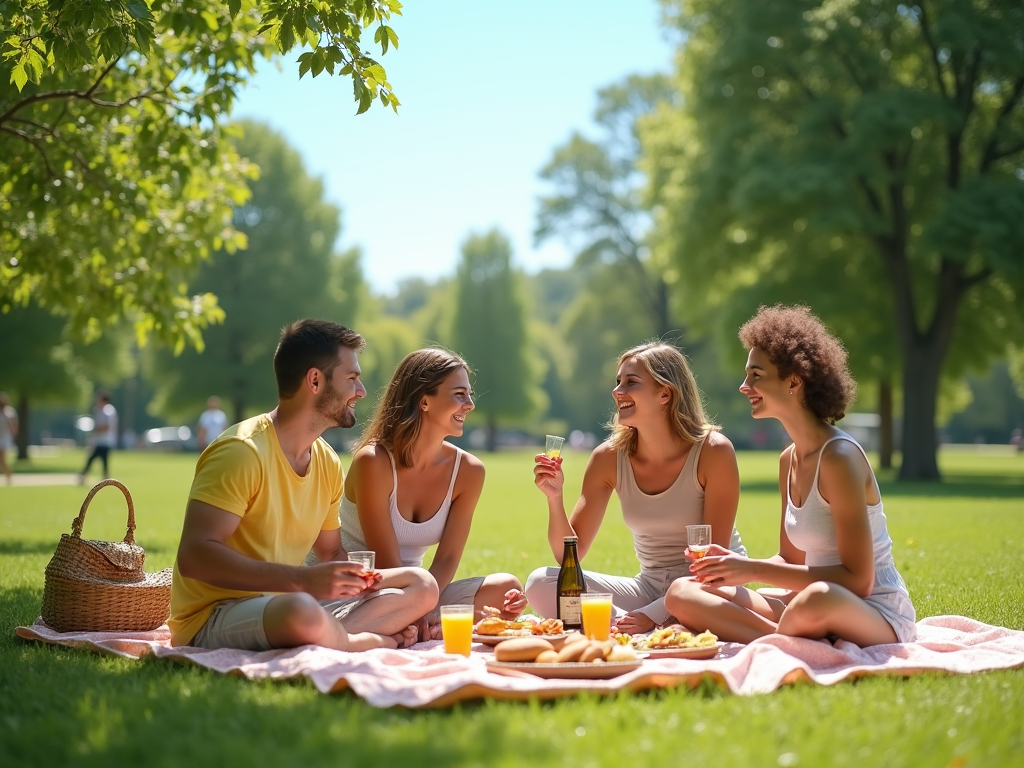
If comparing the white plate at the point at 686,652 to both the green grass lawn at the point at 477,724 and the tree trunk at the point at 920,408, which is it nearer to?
the green grass lawn at the point at 477,724

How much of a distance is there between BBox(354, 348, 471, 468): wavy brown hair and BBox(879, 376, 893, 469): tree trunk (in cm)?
2627

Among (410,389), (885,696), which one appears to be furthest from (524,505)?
(885,696)

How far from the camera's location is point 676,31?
29328 mm

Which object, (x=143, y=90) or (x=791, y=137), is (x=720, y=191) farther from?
(x=143, y=90)

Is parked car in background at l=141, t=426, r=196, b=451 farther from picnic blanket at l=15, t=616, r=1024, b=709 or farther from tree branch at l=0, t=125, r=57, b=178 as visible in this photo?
picnic blanket at l=15, t=616, r=1024, b=709

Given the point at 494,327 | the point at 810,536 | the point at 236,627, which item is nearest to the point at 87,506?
the point at 236,627

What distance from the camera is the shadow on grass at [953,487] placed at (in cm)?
→ 2025

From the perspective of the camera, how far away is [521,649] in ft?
15.8

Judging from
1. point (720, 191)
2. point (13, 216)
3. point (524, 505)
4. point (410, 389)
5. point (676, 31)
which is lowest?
point (524, 505)

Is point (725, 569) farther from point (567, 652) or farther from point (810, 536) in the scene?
point (567, 652)

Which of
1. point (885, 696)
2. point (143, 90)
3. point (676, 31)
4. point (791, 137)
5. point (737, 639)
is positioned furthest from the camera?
point (676, 31)

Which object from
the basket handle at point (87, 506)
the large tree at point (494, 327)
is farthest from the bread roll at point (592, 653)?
the large tree at point (494, 327)

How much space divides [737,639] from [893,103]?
778 inches

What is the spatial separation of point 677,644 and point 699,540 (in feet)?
1.72
